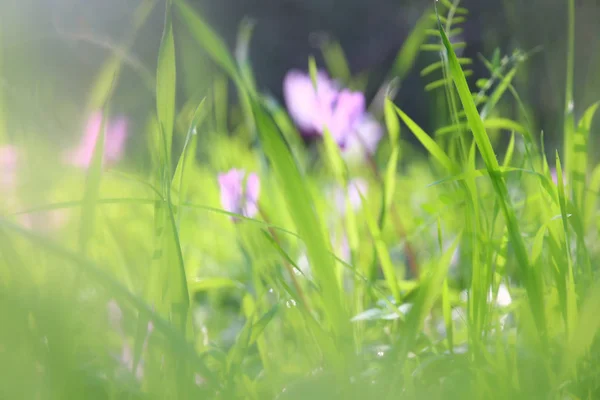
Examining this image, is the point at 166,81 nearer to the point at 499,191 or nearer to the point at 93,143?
the point at 499,191

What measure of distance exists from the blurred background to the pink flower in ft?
0.20

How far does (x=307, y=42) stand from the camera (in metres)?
2.09

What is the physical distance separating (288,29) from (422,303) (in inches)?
79.0

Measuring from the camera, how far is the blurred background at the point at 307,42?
3.02ft

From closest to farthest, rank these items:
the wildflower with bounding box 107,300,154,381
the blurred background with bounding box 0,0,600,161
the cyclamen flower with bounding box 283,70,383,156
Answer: the wildflower with bounding box 107,300,154,381, the cyclamen flower with bounding box 283,70,383,156, the blurred background with bounding box 0,0,600,161

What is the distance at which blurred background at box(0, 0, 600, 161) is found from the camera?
3.02 ft

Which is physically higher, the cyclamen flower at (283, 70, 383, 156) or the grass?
the cyclamen flower at (283, 70, 383, 156)

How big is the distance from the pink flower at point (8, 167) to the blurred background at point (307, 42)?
2.4 inches

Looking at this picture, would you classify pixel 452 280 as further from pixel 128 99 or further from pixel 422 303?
pixel 128 99

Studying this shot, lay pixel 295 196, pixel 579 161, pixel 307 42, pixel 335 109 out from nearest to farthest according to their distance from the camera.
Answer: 1. pixel 295 196
2. pixel 579 161
3. pixel 335 109
4. pixel 307 42

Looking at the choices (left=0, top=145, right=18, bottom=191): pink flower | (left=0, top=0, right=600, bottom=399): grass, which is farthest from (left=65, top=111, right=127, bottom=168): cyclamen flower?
(left=0, top=0, right=600, bottom=399): grass

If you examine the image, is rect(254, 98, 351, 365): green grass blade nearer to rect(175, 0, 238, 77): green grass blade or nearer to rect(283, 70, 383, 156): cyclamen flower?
rect(175, 0, 238, 77): green grass blade

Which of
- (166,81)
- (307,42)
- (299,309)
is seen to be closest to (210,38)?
(166,81)

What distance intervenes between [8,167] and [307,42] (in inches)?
71.0
